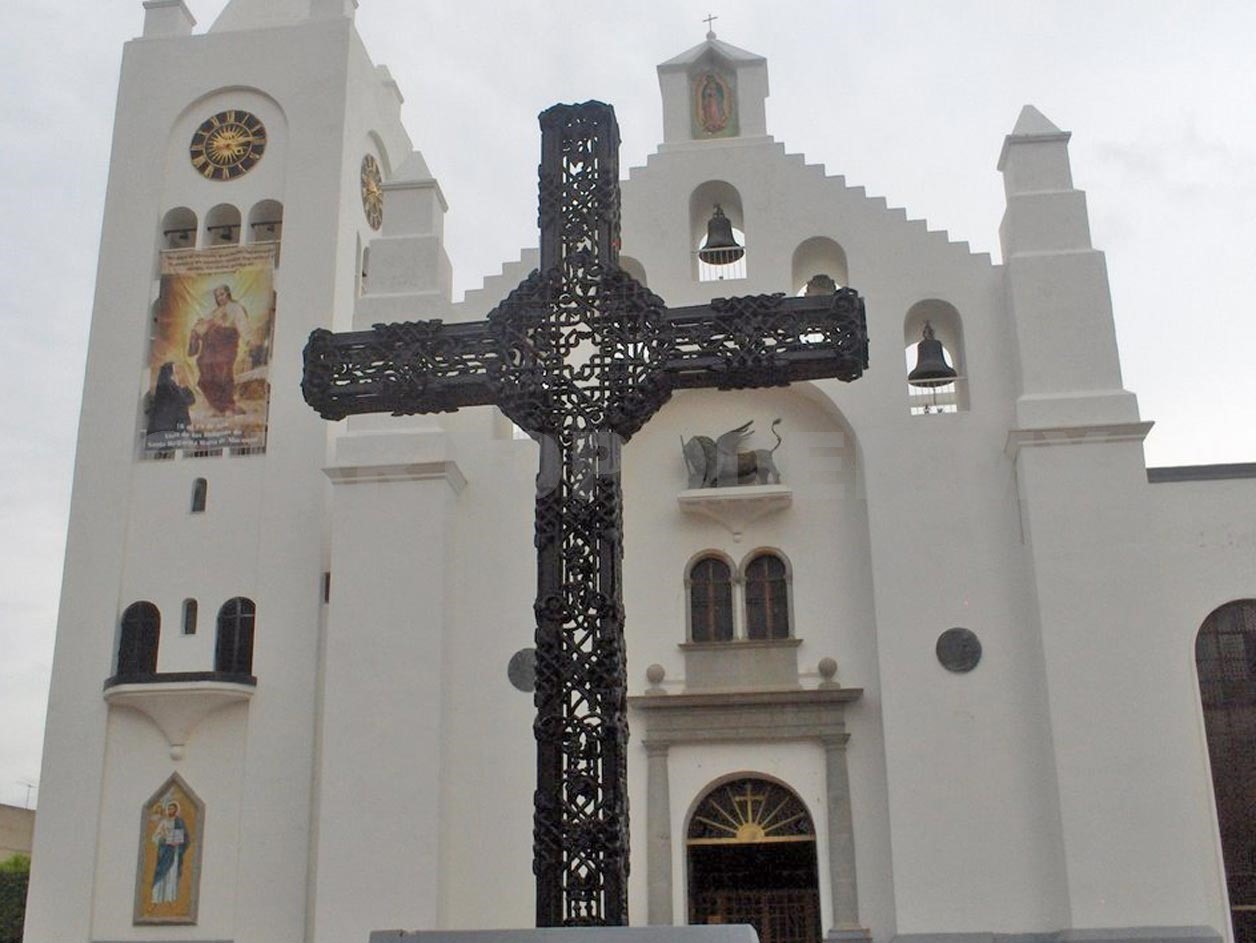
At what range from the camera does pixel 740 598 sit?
1925cm

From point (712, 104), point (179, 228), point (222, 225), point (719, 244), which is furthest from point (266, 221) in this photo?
point (719, 244)

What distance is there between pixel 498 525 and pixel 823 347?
34.8 ft

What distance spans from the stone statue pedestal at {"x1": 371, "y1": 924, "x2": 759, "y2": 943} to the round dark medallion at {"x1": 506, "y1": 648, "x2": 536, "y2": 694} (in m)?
12.2

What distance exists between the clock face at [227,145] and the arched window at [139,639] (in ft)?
23.2

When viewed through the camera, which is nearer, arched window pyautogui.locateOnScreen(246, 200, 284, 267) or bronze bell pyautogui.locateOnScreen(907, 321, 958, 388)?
bronze bell pyautogui.locateOnScreen(907, 321, 958, 388)

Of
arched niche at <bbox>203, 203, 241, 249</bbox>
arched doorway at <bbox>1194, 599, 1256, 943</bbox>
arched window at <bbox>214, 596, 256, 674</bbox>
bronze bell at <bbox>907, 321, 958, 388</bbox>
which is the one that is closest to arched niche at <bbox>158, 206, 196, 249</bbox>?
arched niche at <bbox>203, 203, 241, 249</bbox>

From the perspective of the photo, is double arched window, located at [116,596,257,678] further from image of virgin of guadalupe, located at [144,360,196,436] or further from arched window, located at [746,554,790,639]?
arched window, located at [746,554,790,639]

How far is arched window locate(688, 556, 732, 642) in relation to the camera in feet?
63.2

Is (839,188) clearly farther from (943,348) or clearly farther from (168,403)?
(168,403)

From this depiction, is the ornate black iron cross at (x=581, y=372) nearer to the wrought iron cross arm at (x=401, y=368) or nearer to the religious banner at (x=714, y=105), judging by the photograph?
the wrought iron cross arm at (x=401, y=368)

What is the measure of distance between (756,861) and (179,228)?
13.2 m

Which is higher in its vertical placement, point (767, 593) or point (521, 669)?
point (767, 593)

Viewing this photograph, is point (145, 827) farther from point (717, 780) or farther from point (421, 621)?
point (717, 780)

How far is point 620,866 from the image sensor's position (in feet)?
26.1
